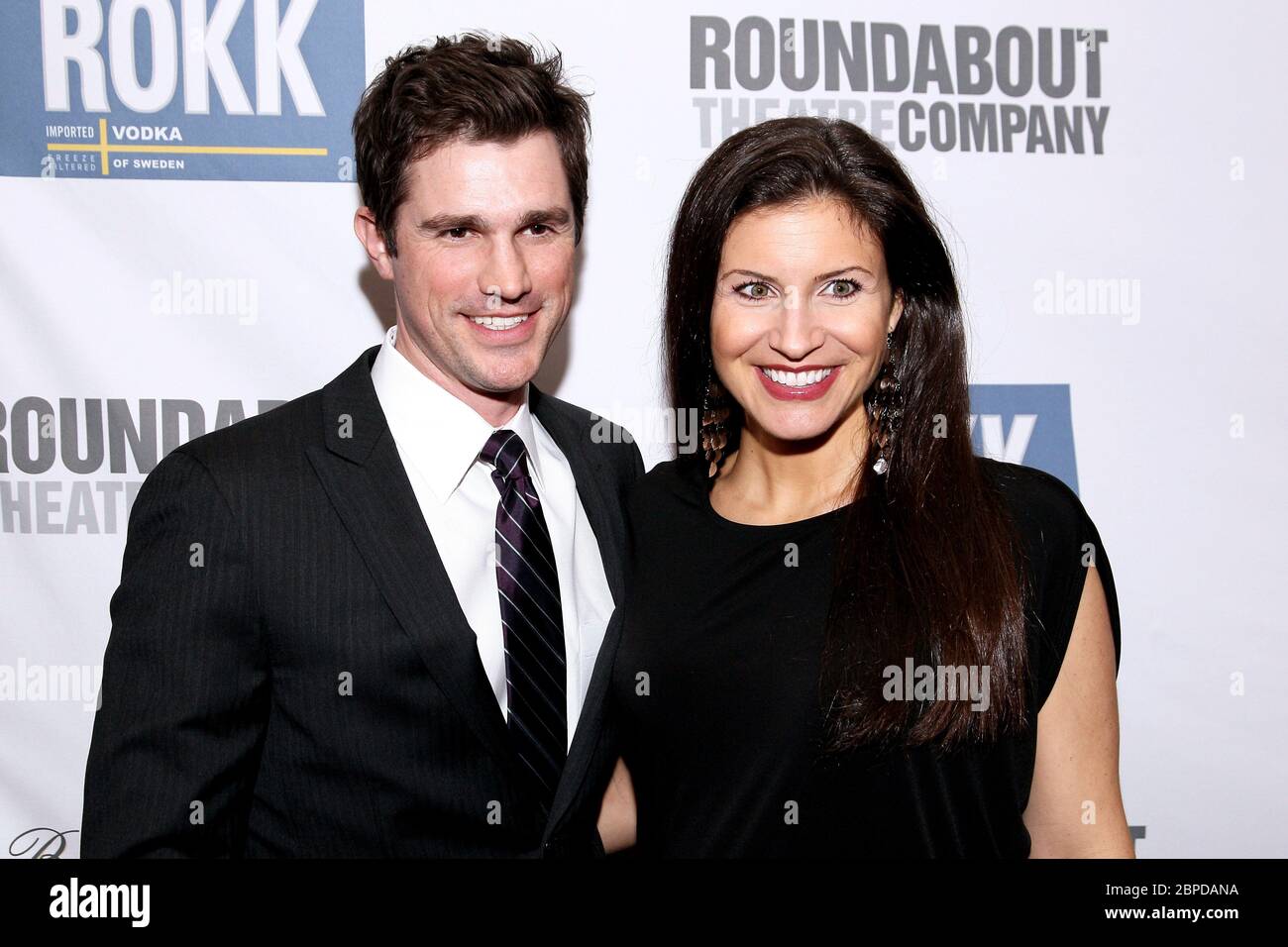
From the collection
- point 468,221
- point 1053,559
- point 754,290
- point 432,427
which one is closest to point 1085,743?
point 1053,559

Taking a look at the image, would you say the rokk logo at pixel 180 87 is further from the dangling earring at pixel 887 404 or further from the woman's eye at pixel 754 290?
the dangling earring at pixel 887 404

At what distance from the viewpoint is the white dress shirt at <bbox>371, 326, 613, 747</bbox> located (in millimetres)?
1426

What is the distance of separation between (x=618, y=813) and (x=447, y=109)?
3.66 ft

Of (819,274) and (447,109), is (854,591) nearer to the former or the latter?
(819,274)

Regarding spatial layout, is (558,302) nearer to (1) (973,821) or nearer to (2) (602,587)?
(2) (602,587)

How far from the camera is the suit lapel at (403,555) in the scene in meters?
1.33

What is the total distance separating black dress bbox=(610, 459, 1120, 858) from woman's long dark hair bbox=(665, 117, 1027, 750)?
0.03 meters

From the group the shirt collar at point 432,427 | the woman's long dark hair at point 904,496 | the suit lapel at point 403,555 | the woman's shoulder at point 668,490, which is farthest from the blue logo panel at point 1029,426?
the suit lapel at point 403,555

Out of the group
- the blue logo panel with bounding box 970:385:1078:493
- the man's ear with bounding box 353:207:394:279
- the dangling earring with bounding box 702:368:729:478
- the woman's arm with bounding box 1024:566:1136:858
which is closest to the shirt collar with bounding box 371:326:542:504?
the man's ear with bounding box 353:207:394:279

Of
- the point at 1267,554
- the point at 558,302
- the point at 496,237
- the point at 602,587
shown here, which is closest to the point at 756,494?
the point at 602,587

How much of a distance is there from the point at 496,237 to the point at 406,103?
0.76 ft

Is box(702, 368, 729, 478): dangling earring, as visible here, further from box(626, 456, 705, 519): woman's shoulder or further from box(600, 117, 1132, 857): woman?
box(600, 117, 1132, 857): woman

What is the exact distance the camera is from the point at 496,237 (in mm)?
1485

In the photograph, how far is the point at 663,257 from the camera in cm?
209
